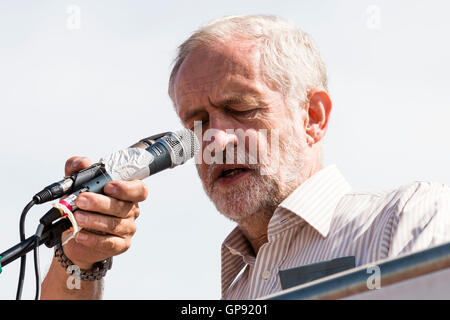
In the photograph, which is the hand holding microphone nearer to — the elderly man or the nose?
the elderly man

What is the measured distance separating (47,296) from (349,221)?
1.34m

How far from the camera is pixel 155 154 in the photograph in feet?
6.90

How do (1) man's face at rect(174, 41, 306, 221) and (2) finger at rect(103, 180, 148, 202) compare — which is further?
(1) man's face at rect(174, 41, 306, 221)

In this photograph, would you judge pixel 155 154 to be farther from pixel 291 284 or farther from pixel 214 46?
pixel 214 46

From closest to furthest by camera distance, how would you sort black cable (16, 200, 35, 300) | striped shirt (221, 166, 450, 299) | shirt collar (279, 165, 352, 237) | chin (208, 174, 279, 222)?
black cable (16, 200, 35, 300)
striped shirt (221, 166, 450, 299)
shirt collar (279, 165, 352, 237)
chin (208, 174, 279, 222)

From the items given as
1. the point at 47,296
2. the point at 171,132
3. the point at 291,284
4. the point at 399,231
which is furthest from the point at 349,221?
the point at 47,296

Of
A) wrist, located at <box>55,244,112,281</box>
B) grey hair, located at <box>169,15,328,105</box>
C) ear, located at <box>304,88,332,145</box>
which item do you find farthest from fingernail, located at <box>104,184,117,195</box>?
ear, located at <box>304,88,332,145</box>

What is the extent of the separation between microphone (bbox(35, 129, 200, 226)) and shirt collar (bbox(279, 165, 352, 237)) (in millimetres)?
509

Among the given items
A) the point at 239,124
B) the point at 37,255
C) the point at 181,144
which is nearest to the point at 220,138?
the point at 239,124

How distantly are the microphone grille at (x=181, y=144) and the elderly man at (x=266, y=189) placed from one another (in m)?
0.23

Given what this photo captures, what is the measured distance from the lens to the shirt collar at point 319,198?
2.40m

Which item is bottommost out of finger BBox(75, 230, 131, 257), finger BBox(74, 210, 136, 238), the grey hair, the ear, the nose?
finger BBox(75, 230, 131, 257)

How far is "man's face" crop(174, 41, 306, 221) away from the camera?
2.59 meters

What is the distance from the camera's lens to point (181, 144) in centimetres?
220
